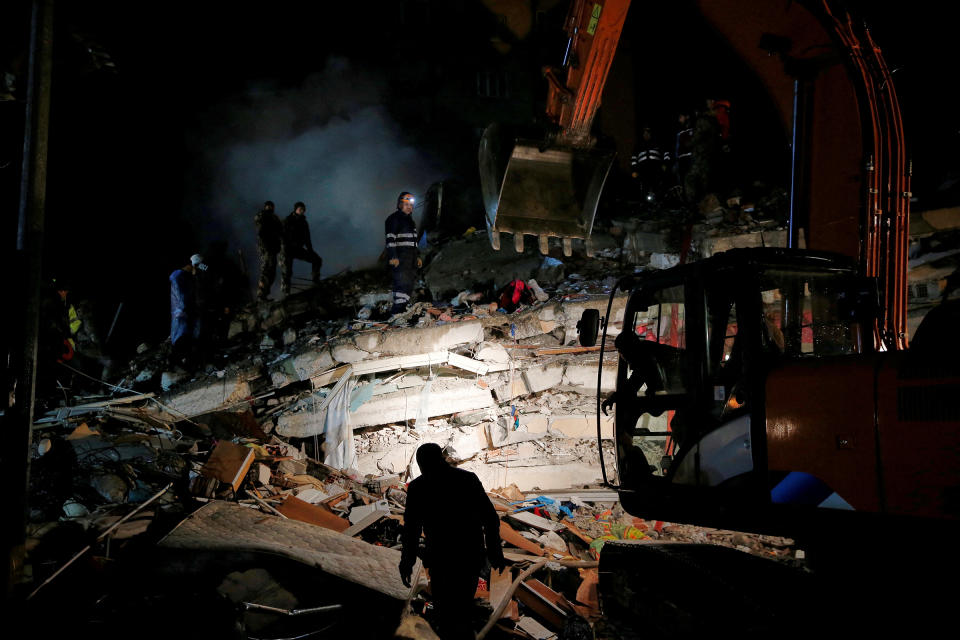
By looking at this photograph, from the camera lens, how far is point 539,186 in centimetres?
535

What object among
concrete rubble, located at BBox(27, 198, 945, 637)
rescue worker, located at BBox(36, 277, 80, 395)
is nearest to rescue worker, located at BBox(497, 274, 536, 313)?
concrete rubble, located at BBox(27, 198, 945, 637)

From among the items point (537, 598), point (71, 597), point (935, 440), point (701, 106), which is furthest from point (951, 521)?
point (701, 106)

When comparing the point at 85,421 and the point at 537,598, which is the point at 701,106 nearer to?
the point at 537,598

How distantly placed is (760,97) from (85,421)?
17363 mm

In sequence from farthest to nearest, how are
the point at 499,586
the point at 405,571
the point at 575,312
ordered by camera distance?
the point at 575,312, the point at 499,586, the point at 405,571

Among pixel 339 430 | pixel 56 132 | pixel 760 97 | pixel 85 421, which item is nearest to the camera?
pixel 85 421

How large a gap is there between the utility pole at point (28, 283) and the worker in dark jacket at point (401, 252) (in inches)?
206

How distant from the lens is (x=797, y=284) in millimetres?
3254

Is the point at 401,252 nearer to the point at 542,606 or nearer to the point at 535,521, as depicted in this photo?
the point at 535,521

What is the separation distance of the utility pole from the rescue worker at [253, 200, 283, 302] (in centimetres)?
707

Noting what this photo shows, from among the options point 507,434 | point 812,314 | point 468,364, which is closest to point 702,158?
point 468,364

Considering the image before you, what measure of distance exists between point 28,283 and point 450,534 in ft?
9.69

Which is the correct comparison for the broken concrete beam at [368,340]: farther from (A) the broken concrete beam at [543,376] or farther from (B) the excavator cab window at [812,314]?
(B) the excavator cab window at [812,314]

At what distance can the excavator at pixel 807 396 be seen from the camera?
2.25 m
